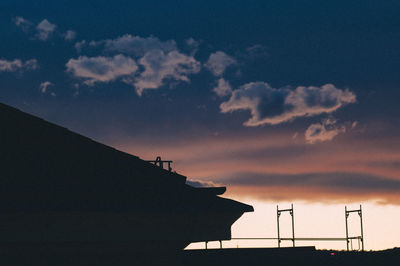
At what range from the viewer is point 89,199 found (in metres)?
7.79

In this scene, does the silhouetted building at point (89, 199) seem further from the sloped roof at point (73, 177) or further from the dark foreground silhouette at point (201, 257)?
the dark foreground silhouette at point (201, 257)

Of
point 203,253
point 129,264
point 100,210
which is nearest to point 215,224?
point 129,264

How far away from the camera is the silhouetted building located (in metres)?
7.35

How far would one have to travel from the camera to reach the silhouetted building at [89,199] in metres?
7.35

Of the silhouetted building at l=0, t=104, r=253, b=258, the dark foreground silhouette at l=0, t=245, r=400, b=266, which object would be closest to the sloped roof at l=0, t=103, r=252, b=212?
the silhouetted building at l=0, t=104, r=253, b=258

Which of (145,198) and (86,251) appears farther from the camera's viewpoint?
(145,198)

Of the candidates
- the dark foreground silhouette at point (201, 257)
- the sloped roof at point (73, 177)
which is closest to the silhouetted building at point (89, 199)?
the sloped roof at point (73, 177)

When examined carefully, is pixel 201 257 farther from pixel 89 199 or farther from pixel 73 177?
pixel 89 199

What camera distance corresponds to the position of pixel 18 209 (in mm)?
7145

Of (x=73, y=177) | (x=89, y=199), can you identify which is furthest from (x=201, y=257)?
(x=89, y=199)

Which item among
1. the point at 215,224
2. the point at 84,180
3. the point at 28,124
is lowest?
the point at 215,224

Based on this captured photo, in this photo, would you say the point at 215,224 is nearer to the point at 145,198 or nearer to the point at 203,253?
the point at 145,198

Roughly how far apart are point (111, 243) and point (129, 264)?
2.17 feet

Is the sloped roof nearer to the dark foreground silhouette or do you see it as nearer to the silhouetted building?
the silhouetted building
